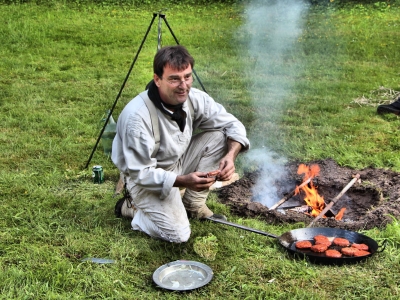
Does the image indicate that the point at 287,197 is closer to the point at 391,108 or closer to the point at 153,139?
the point at 153,139

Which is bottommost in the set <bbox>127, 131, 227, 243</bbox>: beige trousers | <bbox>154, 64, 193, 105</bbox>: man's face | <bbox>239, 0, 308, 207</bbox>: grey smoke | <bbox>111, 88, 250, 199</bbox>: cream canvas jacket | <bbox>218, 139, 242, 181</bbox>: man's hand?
<bbox>239, 0, 308, 207</bbox>: grey smoke

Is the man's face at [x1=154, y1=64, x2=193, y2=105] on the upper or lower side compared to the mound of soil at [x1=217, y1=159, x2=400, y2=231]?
upper

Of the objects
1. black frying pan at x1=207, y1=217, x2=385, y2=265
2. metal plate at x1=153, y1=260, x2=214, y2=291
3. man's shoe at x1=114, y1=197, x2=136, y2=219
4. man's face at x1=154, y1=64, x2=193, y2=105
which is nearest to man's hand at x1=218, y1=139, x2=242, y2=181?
black frying pan at x1=207, y1=217, x2=385, y2=265

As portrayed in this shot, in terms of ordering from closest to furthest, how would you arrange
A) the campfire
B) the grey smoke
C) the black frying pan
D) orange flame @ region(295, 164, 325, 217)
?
the black frying pan → the campfire → orange flame @ region(295, 164, 325, 217) → the grey smoke

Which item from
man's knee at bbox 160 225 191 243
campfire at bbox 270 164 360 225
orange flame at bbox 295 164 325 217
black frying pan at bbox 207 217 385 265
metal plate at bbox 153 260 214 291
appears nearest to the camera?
metal plate at bbox 153 260 214 291

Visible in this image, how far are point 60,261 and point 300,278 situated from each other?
164 centimetres

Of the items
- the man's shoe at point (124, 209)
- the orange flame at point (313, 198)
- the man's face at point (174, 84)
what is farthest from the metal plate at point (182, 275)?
the orange flame at point (313, 198)

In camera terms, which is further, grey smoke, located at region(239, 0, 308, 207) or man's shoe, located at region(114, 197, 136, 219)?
grey smoke, located at region(239, 0, 308, 207)

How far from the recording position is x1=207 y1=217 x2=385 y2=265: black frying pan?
3.83 meters

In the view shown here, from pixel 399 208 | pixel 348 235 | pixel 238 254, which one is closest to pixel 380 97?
pixel 399 208

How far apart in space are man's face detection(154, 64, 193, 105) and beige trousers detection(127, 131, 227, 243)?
610 millimetres

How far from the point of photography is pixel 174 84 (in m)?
4.02

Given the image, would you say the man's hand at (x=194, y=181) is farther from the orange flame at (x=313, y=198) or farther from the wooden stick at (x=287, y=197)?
the orange flame at (x=313, y=198)

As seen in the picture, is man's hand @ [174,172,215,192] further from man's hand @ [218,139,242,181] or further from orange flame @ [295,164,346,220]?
orange flame @ [295,164,346,220]
